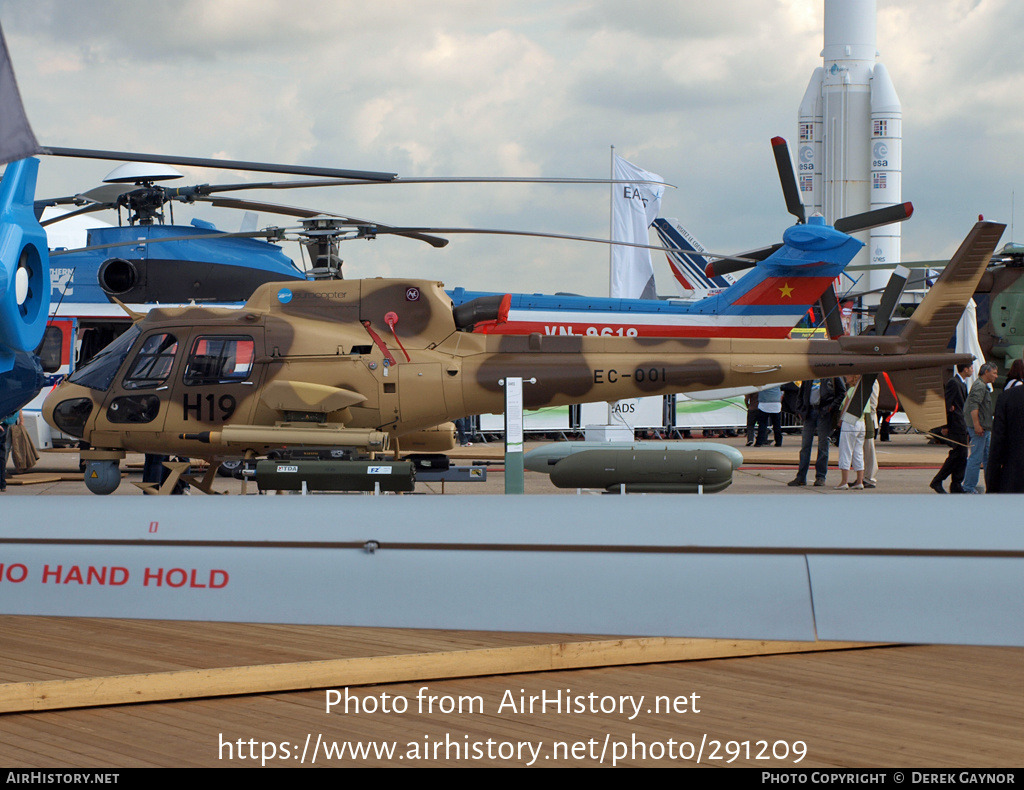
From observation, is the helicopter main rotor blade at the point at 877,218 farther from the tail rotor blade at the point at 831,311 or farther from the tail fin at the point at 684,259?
the tail fin at the point at 684,259

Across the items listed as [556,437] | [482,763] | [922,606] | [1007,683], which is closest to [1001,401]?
[1007,683]

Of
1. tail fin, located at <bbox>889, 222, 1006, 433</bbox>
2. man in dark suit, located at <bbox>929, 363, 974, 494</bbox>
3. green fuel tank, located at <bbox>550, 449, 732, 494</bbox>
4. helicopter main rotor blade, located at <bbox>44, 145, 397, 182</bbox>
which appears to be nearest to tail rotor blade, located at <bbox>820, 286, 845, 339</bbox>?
man in dark suit, located at <bbox>929, 363, 974, 494</bbox>

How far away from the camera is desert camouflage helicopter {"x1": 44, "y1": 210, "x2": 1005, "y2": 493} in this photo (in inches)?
386

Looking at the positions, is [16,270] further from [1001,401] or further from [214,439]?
[1001,401]

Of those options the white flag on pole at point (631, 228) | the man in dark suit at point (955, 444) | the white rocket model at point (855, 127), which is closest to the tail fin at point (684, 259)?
the white flag on pole at point (631, 228)

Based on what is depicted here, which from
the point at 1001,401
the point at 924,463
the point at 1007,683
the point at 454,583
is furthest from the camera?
the point at 924,463

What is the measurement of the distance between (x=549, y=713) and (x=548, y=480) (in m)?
11.0

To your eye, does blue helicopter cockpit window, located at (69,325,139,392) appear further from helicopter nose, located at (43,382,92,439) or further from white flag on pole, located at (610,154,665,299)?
white flag on pole, located at (610,154,665,299)

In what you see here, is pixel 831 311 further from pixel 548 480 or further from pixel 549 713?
pixel 549 713

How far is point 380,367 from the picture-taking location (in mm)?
9914

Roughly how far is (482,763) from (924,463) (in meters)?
15.4
